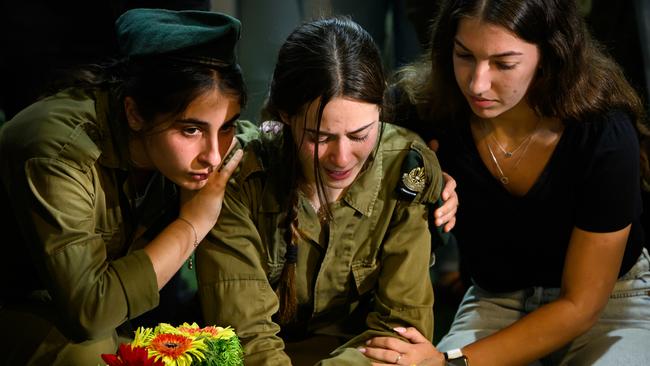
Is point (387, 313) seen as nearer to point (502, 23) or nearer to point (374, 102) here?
point (374, 102)

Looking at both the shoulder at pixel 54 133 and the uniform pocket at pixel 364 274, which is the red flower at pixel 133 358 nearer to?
the shoulder at pixel 54 133

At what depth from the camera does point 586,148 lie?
2426mm

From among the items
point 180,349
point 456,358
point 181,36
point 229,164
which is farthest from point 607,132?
point 180,349

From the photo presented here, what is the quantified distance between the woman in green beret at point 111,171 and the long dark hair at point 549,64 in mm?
584

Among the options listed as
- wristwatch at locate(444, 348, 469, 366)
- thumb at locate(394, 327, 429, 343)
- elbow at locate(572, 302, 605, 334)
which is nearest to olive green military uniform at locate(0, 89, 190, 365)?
thumb at locate(394, 327, 429, 343)

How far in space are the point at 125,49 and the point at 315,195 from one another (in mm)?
601

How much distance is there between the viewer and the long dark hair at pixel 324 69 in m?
2.16

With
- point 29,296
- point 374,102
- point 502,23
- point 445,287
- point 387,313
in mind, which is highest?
point 502,23

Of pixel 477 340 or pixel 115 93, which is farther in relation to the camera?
pixel 477 340

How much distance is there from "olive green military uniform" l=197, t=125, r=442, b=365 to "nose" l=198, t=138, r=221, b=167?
0.14 metres

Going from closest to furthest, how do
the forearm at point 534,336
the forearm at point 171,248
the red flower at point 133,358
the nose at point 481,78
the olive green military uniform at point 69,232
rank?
1. the red flower at point 133,358
2. the olive green military uniform at point 69,232
3. the forearm at point 171,248
4. the nose at point 481,78
5. the forearm at point 534,336

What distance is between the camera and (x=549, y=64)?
2.39m

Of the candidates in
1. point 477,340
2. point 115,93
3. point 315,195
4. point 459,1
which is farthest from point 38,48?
point 477,340

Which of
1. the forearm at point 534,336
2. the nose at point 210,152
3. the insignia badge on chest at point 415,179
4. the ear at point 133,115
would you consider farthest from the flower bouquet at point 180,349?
the forearm at point 534,336
